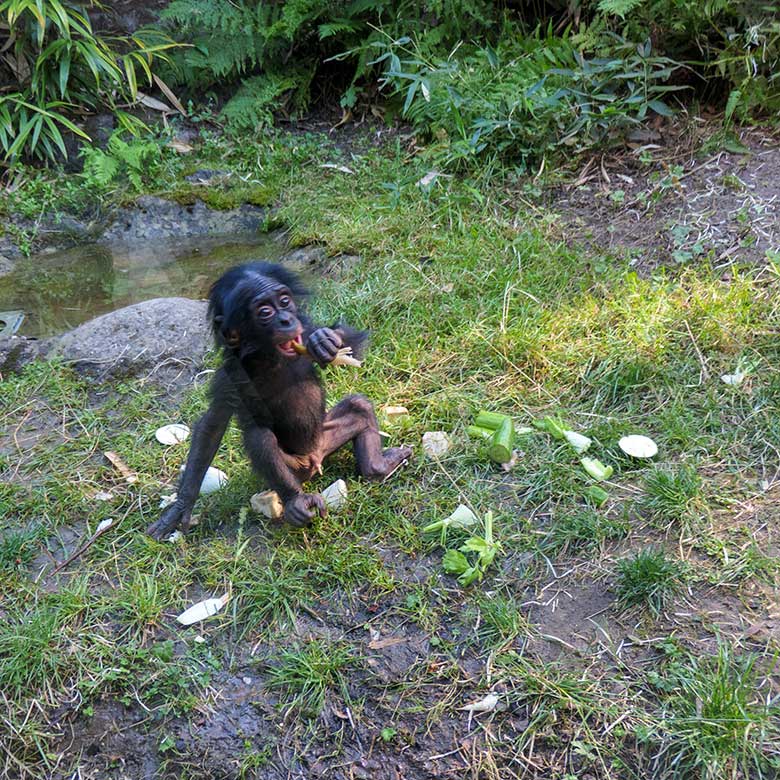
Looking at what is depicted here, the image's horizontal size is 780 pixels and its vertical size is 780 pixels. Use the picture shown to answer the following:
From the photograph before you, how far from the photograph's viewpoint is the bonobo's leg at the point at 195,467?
10.7 feet

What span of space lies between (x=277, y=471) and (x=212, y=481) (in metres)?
0.60

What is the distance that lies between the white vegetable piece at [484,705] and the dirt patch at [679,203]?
109 inches

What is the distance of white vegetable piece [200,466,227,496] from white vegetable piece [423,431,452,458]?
0.87 metres

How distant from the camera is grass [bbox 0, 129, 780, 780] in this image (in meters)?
2.64

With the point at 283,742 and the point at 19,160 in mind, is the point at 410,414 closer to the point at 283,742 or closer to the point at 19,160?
the point at 283,742

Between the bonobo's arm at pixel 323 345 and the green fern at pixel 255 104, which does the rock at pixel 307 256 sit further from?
the bonobo's arm at pixel 323 345

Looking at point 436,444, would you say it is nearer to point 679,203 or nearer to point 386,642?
point 386,642

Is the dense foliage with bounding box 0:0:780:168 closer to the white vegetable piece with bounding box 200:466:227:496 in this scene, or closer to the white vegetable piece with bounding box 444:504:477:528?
the white vegetable piece with bounding box 200:466:227:496

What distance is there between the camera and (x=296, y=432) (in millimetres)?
3371

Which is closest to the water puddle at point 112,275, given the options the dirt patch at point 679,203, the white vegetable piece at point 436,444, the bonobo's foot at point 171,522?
the dirt patch at point 679,203

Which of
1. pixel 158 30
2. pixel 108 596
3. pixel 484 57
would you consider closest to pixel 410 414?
pixel 108 596

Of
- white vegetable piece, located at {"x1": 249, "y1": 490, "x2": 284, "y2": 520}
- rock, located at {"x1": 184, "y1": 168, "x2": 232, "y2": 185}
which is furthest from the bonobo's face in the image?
rock, located at {"x1": 184, "y1": 168, "x2": 232, "y2": 185}

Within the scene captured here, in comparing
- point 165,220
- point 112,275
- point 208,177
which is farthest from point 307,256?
point 208,177

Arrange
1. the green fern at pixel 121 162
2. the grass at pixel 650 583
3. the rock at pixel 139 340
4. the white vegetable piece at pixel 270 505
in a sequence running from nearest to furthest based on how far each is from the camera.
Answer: the grass at pixel 650 583 < the white vegetable piece at pixel 270 505 < the rock at pixel 139 340 < the green fern at pixel 121 162
